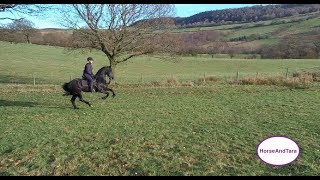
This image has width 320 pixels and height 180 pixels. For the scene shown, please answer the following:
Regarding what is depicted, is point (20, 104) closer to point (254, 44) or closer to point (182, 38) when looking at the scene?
point (182, 38)

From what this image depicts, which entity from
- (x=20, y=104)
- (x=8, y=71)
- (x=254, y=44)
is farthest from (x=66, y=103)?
(x=254, y=44)

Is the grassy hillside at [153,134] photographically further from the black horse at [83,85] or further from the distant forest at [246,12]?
the distant forest at [246,12]

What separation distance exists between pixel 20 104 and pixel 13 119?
3.12 meters

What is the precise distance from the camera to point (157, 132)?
885cm

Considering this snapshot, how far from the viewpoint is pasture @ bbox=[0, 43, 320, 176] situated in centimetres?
636

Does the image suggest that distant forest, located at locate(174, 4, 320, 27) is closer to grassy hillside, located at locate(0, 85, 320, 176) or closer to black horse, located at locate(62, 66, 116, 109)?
grassy hillside, located at locate(0, 85, 320, 176)

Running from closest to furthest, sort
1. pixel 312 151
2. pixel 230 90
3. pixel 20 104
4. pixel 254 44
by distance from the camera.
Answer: pixel 312 151
pixel 20 104
pixel 230 90
pixel 254 44

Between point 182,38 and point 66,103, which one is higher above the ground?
point 182,38

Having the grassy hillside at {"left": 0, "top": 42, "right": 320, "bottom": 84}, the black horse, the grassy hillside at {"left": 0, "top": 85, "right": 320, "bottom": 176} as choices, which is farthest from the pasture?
the grassy hillside at {"left": 0, "top": 42, "right": 320, "bottom": 84}

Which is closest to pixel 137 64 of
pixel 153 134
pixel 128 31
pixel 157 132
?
pixel 128 31

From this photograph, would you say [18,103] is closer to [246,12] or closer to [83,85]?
[83,85]

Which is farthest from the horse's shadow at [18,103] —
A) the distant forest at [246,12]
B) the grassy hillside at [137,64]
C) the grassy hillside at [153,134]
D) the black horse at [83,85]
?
the grassy hillside at [137,64]

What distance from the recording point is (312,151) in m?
7.21

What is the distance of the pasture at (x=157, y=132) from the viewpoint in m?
6.36
